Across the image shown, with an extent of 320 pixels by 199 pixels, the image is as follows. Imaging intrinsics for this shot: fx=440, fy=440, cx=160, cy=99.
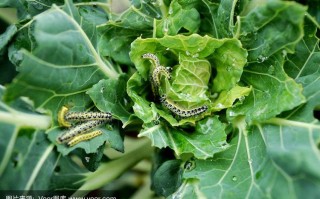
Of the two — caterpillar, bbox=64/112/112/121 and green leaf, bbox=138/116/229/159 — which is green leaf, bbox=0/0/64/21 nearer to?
caterpillar, bbox=64/112/112/121

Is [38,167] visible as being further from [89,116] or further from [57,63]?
[57,63]

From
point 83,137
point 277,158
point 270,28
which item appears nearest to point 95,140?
point 83,137

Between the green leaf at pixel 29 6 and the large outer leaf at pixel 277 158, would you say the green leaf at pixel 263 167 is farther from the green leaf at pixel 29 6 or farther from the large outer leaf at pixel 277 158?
the green leaf at pixel 29 6

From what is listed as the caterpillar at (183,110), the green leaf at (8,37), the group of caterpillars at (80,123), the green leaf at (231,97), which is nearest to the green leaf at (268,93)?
the green leaf at (231,97)

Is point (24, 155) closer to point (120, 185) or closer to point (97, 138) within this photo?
point (97, 138)

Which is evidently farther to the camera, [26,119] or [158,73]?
[158,73]
